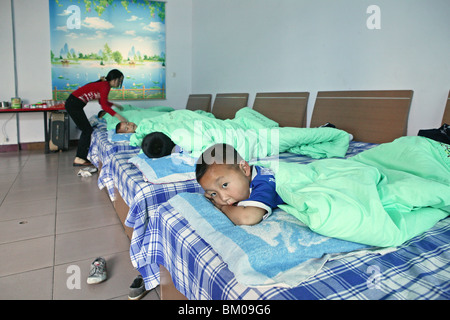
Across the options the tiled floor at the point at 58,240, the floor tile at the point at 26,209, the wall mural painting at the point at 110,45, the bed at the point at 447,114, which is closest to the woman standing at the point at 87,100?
the tiled floor at the point at 58,240

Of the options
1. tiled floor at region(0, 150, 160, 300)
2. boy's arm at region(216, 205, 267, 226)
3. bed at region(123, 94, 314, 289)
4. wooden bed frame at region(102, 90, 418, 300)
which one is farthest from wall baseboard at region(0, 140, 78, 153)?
boy's arm at region(216, 205, 267, 226)

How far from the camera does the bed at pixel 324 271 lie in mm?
699

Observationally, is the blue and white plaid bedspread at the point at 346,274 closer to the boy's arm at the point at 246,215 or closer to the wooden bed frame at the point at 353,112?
the boy's arm at the point at 246,215

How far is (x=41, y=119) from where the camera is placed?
16.2ft

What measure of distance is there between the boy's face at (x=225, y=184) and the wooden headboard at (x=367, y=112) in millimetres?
1730

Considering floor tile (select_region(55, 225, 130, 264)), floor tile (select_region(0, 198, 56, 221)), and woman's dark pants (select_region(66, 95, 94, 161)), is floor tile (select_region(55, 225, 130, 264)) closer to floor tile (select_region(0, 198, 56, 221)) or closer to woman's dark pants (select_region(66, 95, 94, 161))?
floor tile (select_region(0, 198, 56, 221))

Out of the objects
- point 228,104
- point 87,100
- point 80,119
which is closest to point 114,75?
point 87,100

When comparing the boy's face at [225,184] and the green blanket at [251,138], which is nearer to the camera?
the boy's face at [225,184]

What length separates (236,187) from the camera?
1.13 metres

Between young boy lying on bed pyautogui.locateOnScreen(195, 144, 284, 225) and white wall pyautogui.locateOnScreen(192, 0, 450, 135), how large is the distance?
1.77 metres

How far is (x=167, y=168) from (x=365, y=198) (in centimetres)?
109

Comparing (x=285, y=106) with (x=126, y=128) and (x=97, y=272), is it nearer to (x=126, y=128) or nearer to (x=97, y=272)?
(x=126, y=128)

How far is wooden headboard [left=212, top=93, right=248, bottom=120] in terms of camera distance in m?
4.16

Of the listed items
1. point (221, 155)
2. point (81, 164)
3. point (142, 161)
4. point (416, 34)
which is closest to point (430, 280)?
point (221, 155)
